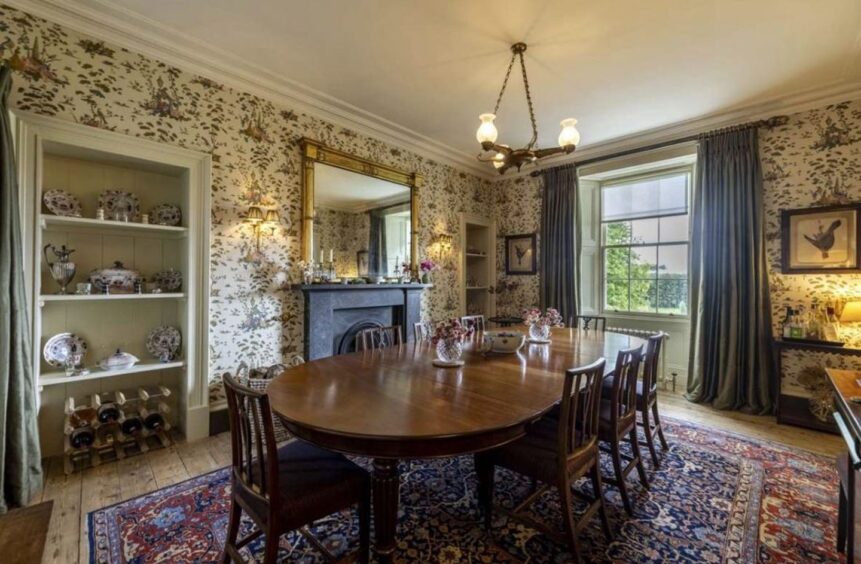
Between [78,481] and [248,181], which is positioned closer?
[78,481]

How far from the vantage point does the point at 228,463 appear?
8.29ft

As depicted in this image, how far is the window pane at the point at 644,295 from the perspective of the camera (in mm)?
4520

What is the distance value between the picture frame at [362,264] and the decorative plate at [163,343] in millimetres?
1701

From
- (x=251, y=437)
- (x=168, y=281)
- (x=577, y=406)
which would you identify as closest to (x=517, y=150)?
(x=577, y=406)

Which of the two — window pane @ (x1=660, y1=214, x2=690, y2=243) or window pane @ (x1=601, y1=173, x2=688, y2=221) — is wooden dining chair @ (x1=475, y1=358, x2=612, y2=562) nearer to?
window pane @ (x1=660, y1=214, x2=690, y2=243)

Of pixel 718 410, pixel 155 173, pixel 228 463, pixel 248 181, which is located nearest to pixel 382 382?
pixel 228 463

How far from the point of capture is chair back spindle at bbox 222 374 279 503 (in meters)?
1.26

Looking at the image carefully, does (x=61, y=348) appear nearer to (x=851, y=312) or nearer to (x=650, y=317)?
(x=650, y=317)

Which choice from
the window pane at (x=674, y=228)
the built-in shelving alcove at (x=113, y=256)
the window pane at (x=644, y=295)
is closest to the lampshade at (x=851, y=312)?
the window pane at (x=674, y=228)

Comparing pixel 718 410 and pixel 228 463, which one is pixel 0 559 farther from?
pixel 718 410

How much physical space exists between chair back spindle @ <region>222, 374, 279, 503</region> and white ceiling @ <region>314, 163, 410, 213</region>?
8.28ft

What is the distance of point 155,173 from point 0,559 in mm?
2745

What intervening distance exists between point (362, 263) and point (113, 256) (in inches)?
79.7

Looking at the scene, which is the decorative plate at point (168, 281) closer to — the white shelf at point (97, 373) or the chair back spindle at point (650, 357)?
the white shelf at point (97, 373)
